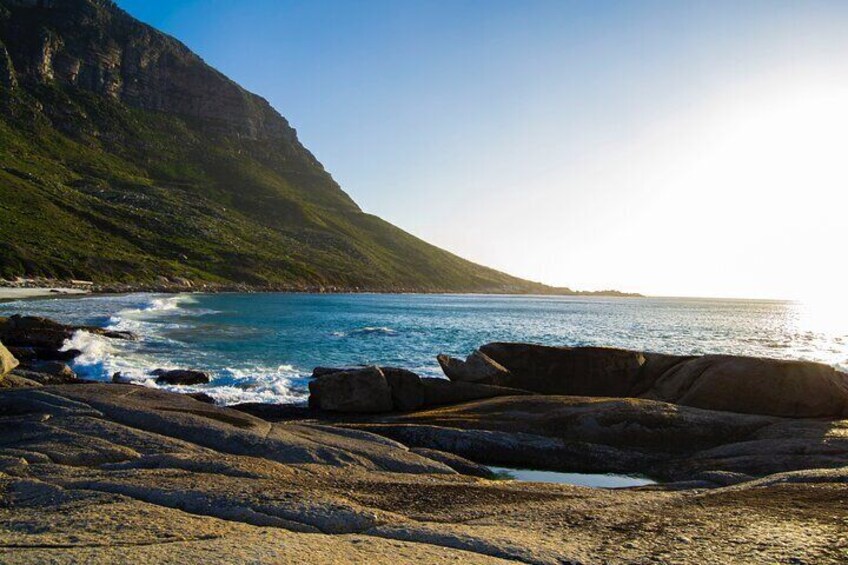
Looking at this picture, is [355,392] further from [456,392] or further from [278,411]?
[456,392]

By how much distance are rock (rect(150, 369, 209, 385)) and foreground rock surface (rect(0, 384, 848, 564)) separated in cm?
1849

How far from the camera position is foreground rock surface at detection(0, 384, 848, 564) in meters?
7.15

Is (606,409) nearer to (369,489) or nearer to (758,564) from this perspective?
(369,489)

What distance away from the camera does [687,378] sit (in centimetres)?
2581

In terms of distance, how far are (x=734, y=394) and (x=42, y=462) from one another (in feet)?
78.2

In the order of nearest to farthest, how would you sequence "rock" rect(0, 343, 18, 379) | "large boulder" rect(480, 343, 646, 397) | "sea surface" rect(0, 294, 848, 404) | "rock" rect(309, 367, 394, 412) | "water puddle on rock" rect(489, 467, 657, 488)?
1. "water puddle on rock" rect(489, 467, 657, 488)
2. "rock" rect(0, 343, 18, 379)
3. "rock" rect(309, 367, 394, 412)
4. "large boulder" rect(480, 343, 646, 397)
5. "sea surface" rect(0, 294, 848, 404)

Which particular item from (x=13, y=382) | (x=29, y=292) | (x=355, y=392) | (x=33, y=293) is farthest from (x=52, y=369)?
(x=29, y=292)

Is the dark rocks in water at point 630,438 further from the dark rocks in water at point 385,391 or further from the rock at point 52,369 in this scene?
the rock at point 52,369

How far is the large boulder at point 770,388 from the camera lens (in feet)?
72.6

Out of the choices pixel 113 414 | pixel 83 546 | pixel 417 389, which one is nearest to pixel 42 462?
pixel 113 414

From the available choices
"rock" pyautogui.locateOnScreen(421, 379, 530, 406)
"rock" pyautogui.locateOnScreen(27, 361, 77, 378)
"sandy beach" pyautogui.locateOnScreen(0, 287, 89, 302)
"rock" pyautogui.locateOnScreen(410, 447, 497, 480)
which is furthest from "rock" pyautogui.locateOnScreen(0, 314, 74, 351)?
"sandy beach" pyautogui.locateOnScreen(0, 287, 89, 302)

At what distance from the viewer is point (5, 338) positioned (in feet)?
131

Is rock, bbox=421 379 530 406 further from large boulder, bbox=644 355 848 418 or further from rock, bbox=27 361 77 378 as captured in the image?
rock, bbox=27 361 77 378

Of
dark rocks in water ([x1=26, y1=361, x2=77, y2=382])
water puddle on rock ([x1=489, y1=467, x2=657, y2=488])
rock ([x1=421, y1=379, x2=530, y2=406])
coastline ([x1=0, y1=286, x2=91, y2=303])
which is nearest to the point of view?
water puddle on rock ([x1=489, y1=467, x2=657, y2=488])
